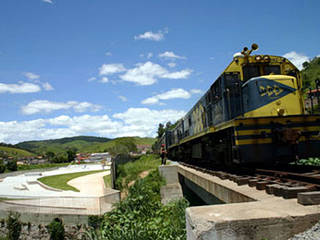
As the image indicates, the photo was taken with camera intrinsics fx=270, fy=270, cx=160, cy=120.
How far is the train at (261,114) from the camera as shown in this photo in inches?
270

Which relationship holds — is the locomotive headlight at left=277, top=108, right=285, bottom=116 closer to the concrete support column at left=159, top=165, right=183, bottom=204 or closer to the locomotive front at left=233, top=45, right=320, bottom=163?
the locomotive front at left=233, top=45, right=320, bottom=163

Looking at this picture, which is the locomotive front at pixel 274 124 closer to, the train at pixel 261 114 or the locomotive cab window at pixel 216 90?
the train at pixel 261 114

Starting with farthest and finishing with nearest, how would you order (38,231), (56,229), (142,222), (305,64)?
(305,64) → (38,231) → (56,229) → (142,222)

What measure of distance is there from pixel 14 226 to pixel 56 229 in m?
3.05

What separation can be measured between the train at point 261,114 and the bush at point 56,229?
9726 millimetres

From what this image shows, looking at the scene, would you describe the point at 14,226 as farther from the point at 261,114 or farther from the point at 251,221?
A: the point at 251,221

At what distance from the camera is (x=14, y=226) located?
50.7ft

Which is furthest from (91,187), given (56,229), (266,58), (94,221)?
(266,58)

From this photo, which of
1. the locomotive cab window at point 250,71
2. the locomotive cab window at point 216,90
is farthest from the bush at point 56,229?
the locomotive cab window at point 250,71

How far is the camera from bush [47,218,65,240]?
1433cm

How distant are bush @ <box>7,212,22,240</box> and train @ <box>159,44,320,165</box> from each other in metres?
12.5

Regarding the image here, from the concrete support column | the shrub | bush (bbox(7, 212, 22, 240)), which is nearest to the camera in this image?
the shrub

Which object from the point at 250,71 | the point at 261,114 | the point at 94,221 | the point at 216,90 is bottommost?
the point at 94,221

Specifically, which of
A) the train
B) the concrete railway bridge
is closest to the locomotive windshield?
the train
